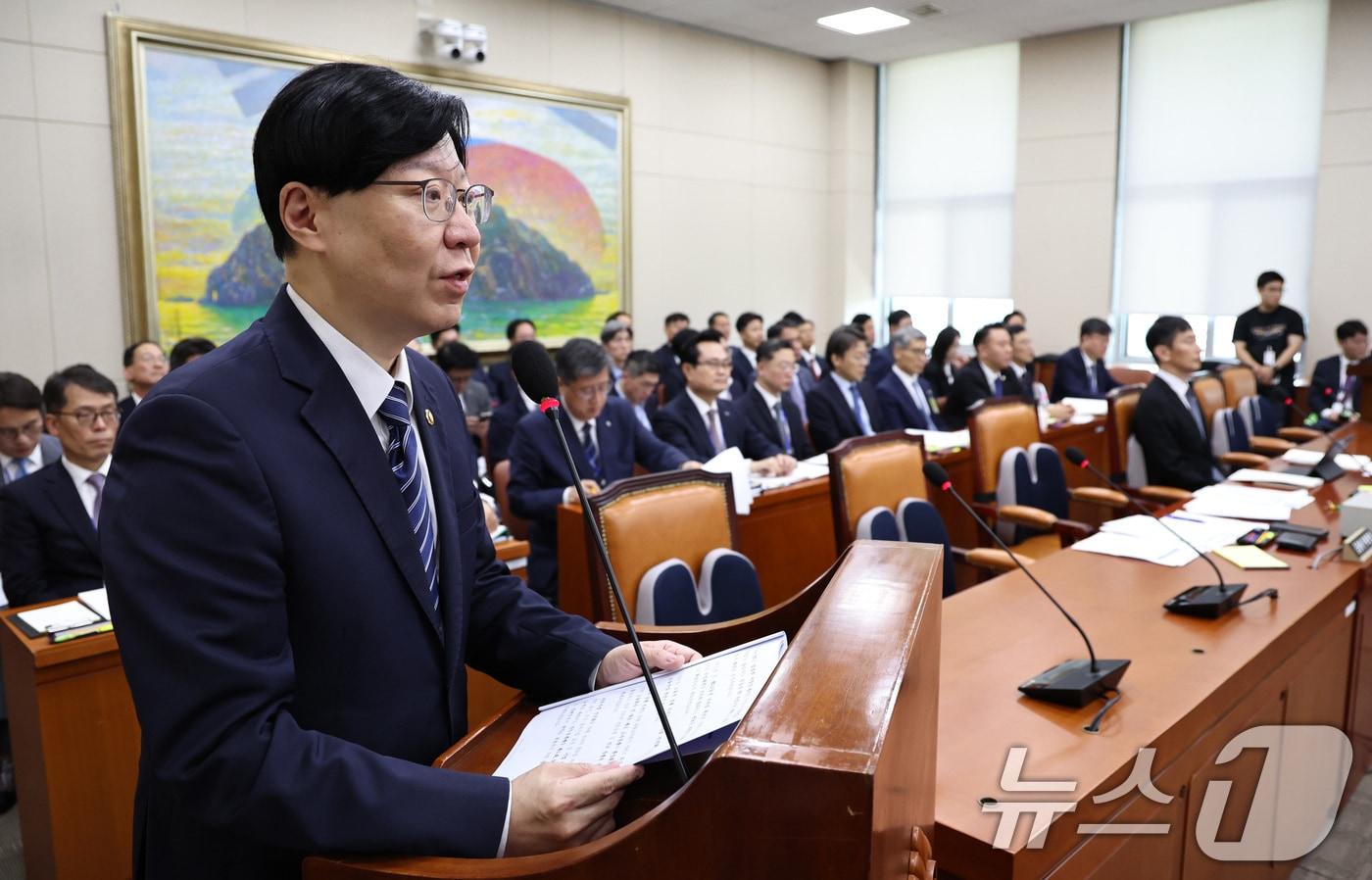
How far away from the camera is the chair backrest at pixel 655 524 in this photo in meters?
2.40

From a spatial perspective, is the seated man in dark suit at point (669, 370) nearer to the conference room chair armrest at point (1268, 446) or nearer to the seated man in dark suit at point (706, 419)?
the seated man in dark suit at point (706, 419)

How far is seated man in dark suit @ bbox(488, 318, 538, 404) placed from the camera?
692 cm

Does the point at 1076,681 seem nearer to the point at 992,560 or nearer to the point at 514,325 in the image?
the point at 992,560

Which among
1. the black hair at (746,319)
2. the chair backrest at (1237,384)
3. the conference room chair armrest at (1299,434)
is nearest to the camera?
the conference room chair armrest at (1299,434)

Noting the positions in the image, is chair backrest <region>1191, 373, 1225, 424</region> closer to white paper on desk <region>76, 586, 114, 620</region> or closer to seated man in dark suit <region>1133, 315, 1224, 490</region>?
seated man in dark suit <region>1133, 315, 1224, 490</region>

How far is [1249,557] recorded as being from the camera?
2701mm

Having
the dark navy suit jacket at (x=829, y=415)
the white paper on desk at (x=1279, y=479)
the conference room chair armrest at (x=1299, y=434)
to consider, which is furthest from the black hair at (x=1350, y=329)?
the dark navy suit jacket at (x=829, y=415)

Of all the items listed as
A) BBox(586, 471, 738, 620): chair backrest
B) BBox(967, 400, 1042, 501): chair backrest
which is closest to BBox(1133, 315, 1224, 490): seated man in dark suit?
BBox(967, 400, 1042, 501): chair backrest

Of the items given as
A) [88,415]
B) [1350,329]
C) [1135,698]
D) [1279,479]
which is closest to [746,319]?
[1350,329]

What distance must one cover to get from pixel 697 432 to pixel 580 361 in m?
1.05

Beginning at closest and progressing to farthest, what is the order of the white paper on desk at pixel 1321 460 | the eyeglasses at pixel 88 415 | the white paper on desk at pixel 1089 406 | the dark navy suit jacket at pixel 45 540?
1. the dark navy suit jacket at pixel 45 540
2. the eyeglasses at pixel 88 415
3. the white paper on desk at pixel 1321 460
4. the white paper on desk at pixel 1089 406

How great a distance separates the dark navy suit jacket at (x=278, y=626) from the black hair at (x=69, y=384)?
2425 millimetres

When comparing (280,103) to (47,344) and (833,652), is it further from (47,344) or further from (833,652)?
(47,344)

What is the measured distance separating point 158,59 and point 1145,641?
6.08m
